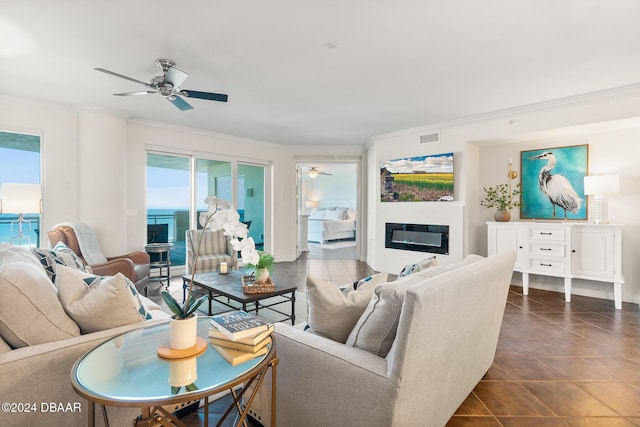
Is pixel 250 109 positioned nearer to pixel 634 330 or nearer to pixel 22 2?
pixel 22 2

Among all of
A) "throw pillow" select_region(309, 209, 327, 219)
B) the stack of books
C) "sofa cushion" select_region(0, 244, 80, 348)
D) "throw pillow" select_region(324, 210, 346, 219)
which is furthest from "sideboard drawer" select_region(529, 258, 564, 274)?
"throw pillow" select_region(309, 209, 327, 219)

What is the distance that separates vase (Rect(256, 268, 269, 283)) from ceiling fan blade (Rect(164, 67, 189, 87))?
195 centimetres

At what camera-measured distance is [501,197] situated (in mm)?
5008

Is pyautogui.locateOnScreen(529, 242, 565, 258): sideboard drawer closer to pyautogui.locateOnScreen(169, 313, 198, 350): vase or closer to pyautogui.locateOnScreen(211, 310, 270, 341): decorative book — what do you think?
pyautogui.locateOnScreen(211, 310, 270, 341): decorative book

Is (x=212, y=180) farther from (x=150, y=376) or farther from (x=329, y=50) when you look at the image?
(x=150, y=376)

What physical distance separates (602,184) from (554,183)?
0.69 meters

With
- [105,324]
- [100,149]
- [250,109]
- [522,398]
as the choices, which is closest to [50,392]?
[105,324]

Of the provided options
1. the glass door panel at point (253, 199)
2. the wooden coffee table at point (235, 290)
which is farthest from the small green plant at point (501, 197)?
the glass door panel at point (253, 199)

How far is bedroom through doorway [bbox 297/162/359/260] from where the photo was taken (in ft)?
28.6

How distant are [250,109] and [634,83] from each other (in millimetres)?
4562

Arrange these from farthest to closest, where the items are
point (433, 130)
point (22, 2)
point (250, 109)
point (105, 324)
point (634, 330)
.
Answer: point (433, 130) < point (250, 109) < point (634, 330) < point (22, 2) < point (105, 324)

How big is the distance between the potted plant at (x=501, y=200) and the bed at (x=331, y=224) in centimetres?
538

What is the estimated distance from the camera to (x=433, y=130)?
523 centimetres

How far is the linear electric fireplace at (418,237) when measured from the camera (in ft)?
16.8
